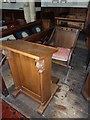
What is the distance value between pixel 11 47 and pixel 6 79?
1081 millimetres

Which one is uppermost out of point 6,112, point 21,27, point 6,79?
point 21,27

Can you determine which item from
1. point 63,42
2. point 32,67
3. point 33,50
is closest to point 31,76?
point 32,67

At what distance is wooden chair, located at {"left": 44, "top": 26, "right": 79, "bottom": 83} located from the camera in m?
1.84

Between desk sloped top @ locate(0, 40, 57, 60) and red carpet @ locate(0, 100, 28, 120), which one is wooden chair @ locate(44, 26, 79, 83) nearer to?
desk sloped top @ locate(0, 40, 57, 60)

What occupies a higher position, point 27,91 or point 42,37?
point 42,37

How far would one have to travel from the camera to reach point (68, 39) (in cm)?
212

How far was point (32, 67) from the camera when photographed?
1201mm

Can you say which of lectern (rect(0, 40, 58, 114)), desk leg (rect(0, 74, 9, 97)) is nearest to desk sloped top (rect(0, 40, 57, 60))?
lectern (rect(0, 40, 58, 114))

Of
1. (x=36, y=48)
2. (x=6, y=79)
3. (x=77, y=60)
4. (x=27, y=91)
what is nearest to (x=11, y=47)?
(x=36, y=48)

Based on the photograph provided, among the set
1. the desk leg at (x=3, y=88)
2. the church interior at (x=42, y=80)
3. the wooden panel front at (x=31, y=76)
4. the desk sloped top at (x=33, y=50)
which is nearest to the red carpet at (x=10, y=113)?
the church interior at (x=42, y=80)

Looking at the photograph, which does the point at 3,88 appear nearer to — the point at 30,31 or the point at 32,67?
the point at 32,67

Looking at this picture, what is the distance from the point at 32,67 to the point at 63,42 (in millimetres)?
1237

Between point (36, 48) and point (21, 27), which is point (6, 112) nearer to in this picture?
point (36, 48)

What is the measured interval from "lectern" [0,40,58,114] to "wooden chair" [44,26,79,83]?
49 centimetres
